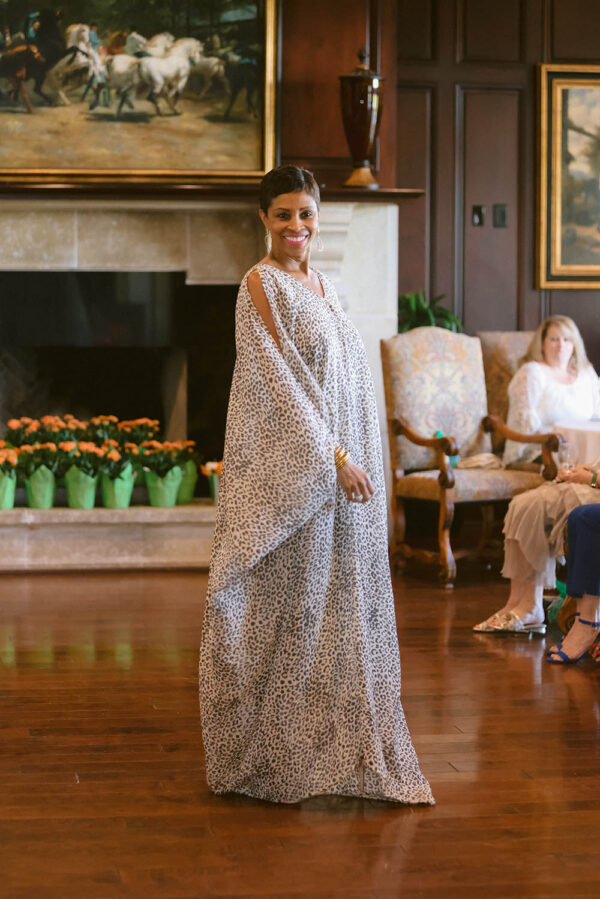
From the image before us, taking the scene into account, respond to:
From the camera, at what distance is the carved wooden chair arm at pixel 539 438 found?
517cm

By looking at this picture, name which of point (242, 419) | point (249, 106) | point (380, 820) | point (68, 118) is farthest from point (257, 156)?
point (380, 820)

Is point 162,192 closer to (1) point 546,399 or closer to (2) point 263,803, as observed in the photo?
(1) point 546,399

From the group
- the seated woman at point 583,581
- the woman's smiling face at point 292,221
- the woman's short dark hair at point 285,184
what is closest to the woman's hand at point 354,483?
the woman's smiling face at point 292,221

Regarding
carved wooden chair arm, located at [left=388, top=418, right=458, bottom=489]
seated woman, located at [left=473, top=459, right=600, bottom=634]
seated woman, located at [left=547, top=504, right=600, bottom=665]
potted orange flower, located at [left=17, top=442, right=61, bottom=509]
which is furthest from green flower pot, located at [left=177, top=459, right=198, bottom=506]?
seated woman, located at [left=547, top=504, right=600, bottom=665]

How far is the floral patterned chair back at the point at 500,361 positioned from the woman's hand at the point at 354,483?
3.80 m

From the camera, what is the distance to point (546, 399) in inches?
218

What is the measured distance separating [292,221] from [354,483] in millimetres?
591

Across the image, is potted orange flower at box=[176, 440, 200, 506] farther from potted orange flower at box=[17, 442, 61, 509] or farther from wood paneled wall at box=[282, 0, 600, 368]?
wood paneled wall at box=[282, 0, 600, 368]

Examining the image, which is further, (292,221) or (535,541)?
(535,541)

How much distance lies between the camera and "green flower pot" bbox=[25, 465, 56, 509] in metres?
5.69

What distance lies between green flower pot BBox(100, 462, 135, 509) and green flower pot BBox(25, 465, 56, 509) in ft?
0.83

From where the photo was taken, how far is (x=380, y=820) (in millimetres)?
2494

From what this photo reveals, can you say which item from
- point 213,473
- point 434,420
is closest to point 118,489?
point 213,473

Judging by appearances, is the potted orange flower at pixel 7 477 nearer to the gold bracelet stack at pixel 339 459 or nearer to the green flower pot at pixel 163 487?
the green flower pot at pixel 163 487
